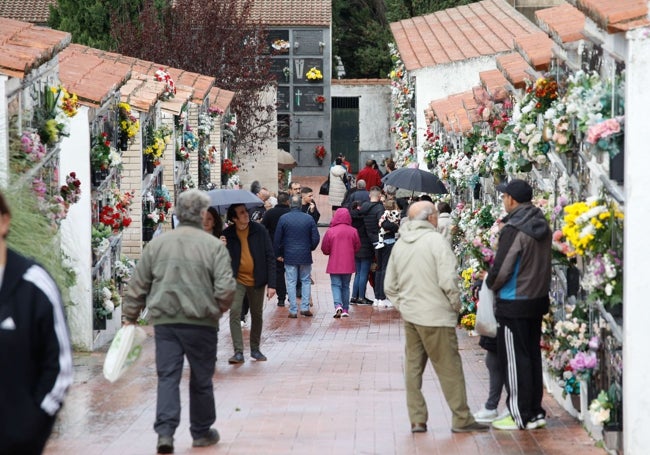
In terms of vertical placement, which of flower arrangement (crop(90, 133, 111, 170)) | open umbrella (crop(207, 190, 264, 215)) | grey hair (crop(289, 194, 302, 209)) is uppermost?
flower arrangement (crop(90, 133, 111, 170))

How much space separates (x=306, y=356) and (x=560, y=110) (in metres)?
5.92

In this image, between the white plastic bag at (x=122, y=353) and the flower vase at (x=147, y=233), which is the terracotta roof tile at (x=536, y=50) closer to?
the white plastic bag at (x=122, y=353)

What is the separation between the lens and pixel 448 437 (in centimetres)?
978

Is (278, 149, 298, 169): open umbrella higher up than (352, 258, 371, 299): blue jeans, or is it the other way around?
(278, 149, 298, 169): open umbrella

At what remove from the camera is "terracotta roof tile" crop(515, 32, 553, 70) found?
1162 cm

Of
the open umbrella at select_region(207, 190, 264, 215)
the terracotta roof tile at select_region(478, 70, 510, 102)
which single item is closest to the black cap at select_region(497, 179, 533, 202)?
the terracotta roof tile at select_region(478, 70, 510, 102)

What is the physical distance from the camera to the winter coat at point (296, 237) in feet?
64.4

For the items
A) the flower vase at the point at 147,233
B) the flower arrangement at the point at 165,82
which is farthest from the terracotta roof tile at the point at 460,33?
the flower vase at the point at 147,233

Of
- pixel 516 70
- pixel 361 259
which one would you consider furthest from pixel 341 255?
pixel 516 70

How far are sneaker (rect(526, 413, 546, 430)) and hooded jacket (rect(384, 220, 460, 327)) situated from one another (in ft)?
2.97

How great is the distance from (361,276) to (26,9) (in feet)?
102

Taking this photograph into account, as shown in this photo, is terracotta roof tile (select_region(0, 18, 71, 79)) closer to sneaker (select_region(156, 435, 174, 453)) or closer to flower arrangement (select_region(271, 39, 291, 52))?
sneaker (select_region(156, 435, 174, 453))

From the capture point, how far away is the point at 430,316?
980 cm

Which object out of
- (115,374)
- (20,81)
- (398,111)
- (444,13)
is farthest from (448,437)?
(444,13)
